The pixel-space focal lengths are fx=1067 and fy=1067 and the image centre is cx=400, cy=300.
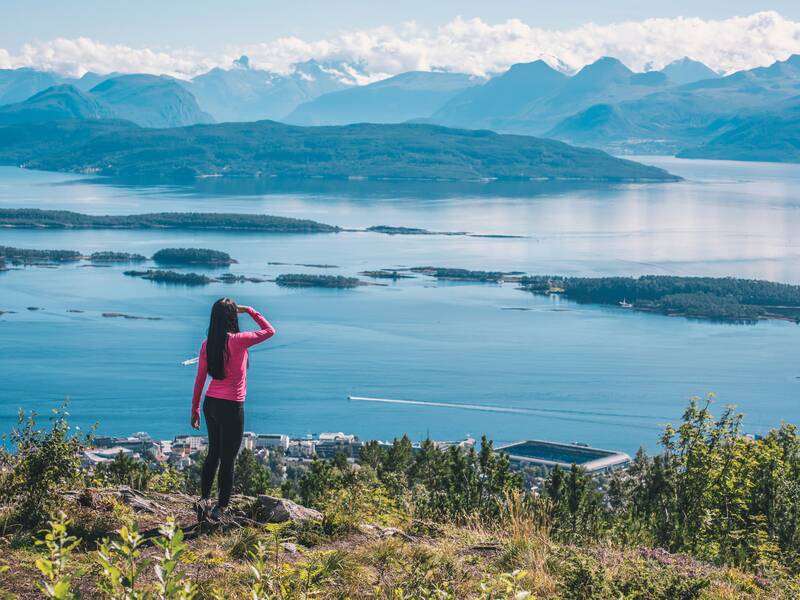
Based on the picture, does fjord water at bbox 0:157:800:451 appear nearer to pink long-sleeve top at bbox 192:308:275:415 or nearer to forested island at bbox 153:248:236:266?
forested island at bbox 153:248:236:266

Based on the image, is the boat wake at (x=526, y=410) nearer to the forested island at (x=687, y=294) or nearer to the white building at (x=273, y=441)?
the white building at (x=273, y=441)

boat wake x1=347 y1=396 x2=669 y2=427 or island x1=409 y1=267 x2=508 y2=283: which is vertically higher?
island x1=409 y1=267 x2=508 y2=283

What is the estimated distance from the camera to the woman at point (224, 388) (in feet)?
17.8

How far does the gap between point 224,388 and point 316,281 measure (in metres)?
47.7

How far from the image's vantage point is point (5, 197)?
99.1m

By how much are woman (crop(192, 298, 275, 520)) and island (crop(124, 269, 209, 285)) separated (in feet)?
156

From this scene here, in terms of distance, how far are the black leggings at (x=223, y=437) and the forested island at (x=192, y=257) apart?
178ft

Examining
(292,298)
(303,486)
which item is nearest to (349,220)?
(292,298)

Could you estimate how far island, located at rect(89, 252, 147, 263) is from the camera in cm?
6100

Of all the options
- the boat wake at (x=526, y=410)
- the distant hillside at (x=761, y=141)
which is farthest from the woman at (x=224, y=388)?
the distant hillside at (x=761, y=141)

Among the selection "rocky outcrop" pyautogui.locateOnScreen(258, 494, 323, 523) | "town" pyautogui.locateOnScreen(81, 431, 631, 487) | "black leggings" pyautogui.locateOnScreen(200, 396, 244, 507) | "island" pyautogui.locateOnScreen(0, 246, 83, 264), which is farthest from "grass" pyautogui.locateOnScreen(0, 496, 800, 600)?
"island" pyautogui.locateOnScreen(0, 246, 83, 264)

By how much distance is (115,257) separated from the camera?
6150cm

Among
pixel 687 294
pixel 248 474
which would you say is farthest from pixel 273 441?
pixel 687 294

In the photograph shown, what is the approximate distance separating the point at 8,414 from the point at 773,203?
294ft
